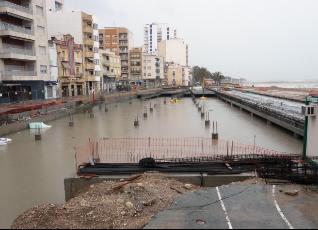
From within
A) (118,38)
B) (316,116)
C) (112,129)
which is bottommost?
(112,129)

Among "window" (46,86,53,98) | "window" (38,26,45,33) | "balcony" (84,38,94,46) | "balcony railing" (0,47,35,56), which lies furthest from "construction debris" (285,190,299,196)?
"balcony" (84,38,94,46)

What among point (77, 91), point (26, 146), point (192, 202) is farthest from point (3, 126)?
point (77, 91)

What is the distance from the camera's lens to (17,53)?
4066cm

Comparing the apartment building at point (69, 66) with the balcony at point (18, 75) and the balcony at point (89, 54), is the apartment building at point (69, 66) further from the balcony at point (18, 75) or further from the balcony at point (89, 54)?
the balcony at point (18, 75)

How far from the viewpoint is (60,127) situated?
33.1 meters

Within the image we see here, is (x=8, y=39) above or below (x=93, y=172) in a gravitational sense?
above

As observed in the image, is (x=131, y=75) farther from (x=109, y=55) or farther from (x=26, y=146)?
(x=26, y=146)

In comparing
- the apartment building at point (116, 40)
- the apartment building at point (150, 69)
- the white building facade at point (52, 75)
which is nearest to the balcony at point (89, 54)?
the white building facade at point (52, 75)

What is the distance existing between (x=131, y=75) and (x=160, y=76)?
23.0 m

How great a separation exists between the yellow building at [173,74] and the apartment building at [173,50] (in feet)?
58.4

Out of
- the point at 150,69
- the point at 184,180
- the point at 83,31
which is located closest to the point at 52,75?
the point at 83,31

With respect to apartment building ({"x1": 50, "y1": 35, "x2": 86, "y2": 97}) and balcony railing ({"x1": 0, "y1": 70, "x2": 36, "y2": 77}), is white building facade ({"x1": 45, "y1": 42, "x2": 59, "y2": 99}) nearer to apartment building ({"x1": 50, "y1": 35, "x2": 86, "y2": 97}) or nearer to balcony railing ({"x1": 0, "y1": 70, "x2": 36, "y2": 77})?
apartment building ({"x1": 50, "y1": 35, "x2": 86, "y2": 97})

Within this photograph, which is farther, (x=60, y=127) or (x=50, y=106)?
(x=50, y=106)

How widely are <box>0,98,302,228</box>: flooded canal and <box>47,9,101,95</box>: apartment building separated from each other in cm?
2475
